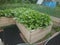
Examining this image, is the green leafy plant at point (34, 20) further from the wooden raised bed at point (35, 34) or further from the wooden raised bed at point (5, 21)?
the wooden raised bed at point (5, 21)

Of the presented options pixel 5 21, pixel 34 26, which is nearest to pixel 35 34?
pixel 34 26

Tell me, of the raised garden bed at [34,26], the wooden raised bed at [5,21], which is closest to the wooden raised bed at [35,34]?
the raised garden bed at [34,26]

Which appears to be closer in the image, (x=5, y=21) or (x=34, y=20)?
(x=34, y=20)

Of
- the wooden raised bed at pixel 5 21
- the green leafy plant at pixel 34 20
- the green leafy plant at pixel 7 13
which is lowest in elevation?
the wooden raised bed at pixel 5 21

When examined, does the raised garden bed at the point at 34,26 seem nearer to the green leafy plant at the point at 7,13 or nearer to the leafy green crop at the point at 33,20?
the leafy green crop at the point at 33,20

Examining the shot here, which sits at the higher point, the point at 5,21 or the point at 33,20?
the point at 33,20

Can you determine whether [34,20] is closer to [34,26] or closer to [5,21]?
[34,26]

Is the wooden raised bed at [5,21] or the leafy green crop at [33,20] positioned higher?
the leafy green crop at [33,20]

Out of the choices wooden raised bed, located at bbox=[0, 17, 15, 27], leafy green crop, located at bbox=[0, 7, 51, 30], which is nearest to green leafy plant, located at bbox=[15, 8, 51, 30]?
leafy green crop, located at bbox=[0, 7, 51, 30]

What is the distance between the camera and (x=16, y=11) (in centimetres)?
201

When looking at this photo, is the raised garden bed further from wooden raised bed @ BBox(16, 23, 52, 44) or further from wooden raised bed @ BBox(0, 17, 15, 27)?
wooden raised bed @ BBox(0, 17, 15, 27)

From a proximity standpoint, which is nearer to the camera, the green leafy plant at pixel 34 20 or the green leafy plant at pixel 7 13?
the green leafy plant at pixel 34 20

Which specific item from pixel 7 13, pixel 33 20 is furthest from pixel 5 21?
pixel 33 20

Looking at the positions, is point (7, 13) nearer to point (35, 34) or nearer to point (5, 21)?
point (5, 21)
